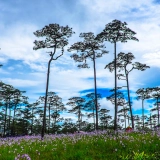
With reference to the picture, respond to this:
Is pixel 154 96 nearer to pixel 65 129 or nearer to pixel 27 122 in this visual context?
pixel 65 129

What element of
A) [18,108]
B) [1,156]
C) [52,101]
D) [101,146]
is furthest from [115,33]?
[18,108]

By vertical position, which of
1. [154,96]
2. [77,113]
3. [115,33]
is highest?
[115,33]

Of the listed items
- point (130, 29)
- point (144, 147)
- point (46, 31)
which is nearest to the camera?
point (144, 147)

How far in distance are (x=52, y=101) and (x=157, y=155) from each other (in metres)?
38.6

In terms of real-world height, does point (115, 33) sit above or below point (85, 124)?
above

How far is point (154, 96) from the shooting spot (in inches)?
2012

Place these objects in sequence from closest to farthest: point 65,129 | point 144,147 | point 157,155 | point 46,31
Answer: point 157,155
point 144,147
point 46,31
point 65,129

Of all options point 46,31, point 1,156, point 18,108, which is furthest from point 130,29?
point 18,108

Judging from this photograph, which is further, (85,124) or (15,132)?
(85,124)

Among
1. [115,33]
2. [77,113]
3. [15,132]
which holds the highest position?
[115,33]

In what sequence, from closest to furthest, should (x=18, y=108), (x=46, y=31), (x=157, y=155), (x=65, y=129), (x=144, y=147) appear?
(x=157, y=155) → (x=144, y=147) → (x=46, y=31) → (x=18, y=108) → (x=65, y=129)

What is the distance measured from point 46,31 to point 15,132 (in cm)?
3255

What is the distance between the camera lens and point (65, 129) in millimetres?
55062

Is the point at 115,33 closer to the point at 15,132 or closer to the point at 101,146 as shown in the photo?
the point at 101,146
